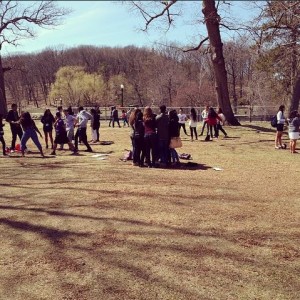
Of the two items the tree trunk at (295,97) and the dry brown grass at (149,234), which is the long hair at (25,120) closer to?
the dry brown grass at (149,234)

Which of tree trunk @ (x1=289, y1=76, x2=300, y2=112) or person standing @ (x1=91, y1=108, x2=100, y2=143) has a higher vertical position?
tree trunk @ (x1=289, y1=76, x2=300, y2=112)

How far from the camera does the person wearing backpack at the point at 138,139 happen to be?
411 inches

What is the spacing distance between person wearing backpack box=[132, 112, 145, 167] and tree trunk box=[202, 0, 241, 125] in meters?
12.8

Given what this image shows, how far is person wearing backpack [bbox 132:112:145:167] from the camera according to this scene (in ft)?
34.2

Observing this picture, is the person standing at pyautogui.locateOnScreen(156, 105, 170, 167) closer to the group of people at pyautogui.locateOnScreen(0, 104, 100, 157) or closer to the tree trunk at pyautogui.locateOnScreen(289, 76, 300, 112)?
Result: the group of people at pyautogui.locateOnScreen(0, 104, 100, 157)

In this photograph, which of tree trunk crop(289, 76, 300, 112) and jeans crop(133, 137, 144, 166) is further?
tree trunk crop(289, 76, 300, 112)

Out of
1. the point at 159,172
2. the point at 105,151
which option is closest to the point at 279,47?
the point at 105,151

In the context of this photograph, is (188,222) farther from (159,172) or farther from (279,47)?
(279,47)

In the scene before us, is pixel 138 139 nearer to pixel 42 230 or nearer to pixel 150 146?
pixel 150 146

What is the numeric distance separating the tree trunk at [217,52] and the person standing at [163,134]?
1250cm

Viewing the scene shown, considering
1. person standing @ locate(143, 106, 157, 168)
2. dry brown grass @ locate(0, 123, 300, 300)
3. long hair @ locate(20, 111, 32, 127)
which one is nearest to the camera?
dry brown grass @ locate(0, 123, 300, 300)

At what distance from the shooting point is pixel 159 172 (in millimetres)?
9922

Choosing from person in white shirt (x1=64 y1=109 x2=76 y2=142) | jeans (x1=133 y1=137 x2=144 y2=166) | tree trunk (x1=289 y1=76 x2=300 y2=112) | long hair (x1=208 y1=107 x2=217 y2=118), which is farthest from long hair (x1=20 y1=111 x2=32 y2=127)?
tree trunk (x1=289 y1=76 x2=300 y2=112)

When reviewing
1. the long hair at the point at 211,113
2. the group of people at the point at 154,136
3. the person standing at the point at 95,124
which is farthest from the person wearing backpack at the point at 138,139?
the long hair at the point at 211,113
